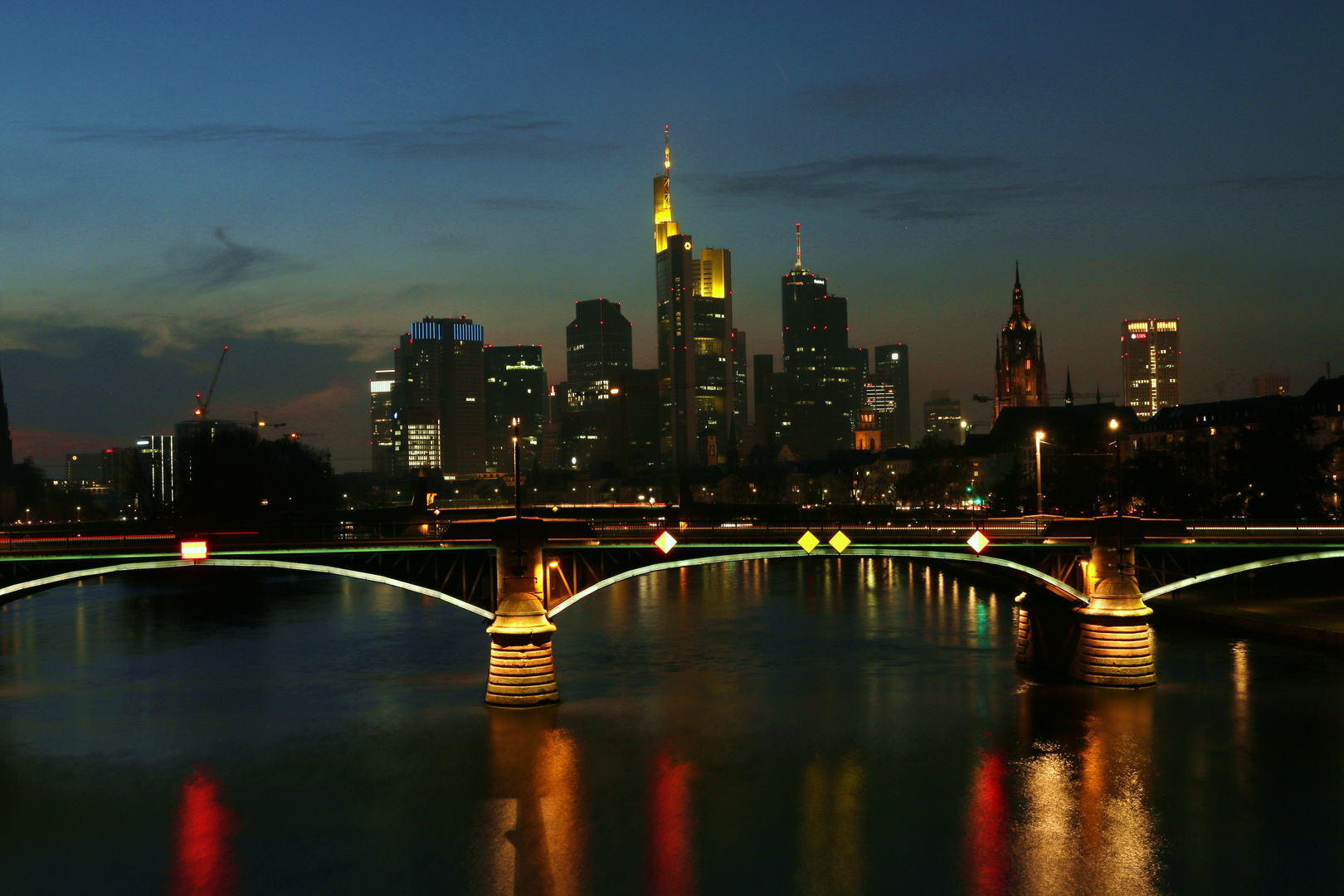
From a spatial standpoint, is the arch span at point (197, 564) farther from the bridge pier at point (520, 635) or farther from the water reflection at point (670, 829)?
the water reflection at point (670, 829)

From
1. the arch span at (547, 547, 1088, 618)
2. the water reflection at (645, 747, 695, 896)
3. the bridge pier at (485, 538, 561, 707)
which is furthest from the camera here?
the arch span at (547, 547, 1088, 618)

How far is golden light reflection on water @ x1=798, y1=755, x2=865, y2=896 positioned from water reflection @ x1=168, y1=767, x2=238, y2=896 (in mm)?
17004

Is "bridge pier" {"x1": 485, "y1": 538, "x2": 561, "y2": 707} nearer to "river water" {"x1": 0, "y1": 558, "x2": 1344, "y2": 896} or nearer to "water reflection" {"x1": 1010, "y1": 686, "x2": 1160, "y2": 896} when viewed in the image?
"river water" {"x1": 0, "y1": 558, "x2": 1344, "y2": 896}

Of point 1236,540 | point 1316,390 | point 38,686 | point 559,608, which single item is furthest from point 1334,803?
point 1316,390

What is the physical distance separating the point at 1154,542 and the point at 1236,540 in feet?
14.3

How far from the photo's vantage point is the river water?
112 feet

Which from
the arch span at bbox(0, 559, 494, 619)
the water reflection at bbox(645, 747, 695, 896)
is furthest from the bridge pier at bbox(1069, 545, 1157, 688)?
the arch span at bbox(0, 559, 494, 619)

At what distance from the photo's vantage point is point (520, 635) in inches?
1970

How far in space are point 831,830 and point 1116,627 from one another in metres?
23.7

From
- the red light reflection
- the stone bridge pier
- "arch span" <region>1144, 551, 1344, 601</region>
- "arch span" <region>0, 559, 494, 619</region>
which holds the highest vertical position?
"arch span" <region>0, 559, 494, 619</region>

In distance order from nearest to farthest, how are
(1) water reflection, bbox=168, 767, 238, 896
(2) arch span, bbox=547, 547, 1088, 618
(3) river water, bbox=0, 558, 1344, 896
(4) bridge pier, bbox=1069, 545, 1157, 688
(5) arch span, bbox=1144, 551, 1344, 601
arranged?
(1) water reflection, bbox=168, 767, 238, 896, (3) river water, bbox=0, 558, 1344, 896, (2) arch span, bbox=547, 547, 1088, 618, (4) bridge pier, bbox=1069, 545, 1157, 688, (5) arch span, bbox=1144, 551, 1344, 601

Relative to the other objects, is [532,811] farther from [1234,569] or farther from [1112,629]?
[1234,569]

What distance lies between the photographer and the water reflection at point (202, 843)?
33.7 m

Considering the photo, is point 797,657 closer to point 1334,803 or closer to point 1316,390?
point 1334,803
